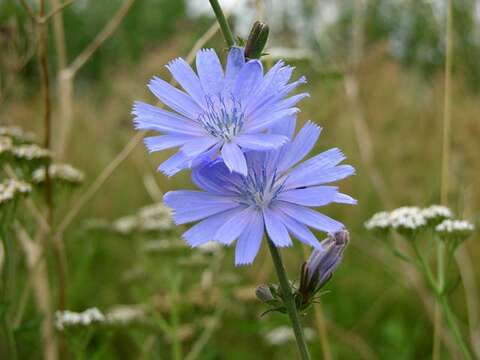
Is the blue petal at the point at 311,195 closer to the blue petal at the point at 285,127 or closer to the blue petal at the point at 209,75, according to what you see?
the blue petal at the point at 285,127

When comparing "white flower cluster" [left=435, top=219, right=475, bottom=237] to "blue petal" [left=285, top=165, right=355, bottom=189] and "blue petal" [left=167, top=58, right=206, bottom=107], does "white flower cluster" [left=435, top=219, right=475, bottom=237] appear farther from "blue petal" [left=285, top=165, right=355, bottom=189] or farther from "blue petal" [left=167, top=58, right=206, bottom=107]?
"blue petal" [left=167, top=58, right=206, bottom=107]

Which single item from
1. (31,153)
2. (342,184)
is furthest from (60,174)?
(342,184)

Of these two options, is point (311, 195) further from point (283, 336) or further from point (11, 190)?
point (283, 336)

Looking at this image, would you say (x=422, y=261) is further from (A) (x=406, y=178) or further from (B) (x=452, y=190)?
(A) (x=406, y=178)

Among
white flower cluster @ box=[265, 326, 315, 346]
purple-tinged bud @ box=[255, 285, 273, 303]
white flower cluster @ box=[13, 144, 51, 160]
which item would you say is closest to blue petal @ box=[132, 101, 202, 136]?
purple-tinged bud @ box=[255, 285, 273, 303]

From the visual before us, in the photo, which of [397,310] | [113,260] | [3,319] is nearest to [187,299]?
[3,319]
